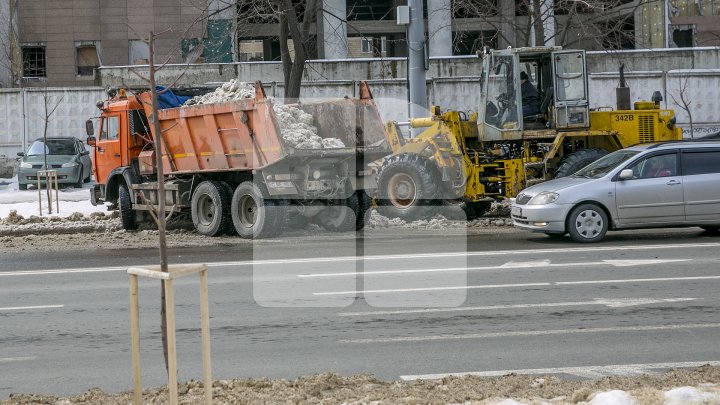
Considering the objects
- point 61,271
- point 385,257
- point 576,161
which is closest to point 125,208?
point 61,271

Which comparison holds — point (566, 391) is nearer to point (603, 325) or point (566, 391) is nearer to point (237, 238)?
point (603, 325)

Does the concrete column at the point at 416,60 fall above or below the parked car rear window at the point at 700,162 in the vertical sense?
above

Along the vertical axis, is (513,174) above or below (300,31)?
below

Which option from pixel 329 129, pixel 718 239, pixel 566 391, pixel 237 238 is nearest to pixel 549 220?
pixel 718 239

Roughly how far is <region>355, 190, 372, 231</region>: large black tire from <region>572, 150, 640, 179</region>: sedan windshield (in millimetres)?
3844

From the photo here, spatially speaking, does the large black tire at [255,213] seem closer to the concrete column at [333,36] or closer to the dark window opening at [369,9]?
the concrete column at [333,36]

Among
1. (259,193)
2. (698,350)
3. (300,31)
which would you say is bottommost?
(698,350)

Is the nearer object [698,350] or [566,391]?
[566,391]

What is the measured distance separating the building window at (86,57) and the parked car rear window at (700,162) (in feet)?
103

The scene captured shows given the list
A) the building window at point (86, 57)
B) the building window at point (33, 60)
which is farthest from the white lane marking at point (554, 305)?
the building window at point (33, 60)

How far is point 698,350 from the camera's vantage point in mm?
8719

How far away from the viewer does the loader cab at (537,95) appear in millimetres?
20281

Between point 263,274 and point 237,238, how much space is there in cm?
538

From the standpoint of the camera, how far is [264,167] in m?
17.9
